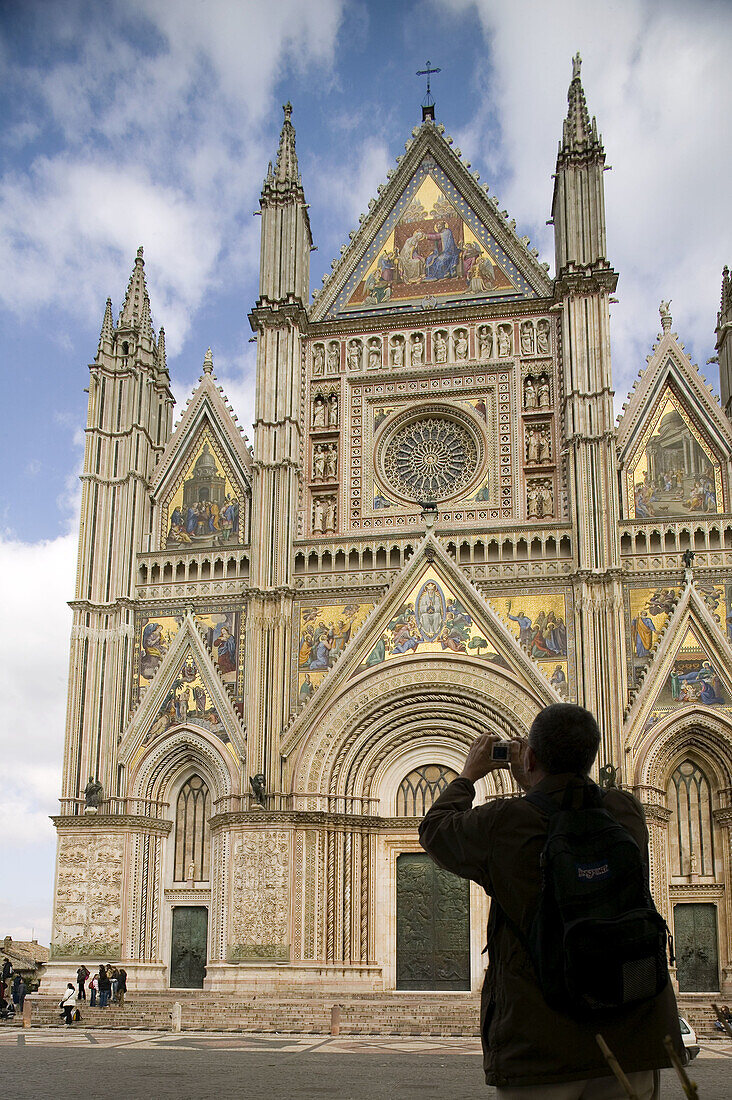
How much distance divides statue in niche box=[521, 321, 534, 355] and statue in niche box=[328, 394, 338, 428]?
513 centimetres

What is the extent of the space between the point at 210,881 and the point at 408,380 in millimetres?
13773

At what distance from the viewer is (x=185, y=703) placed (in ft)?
96.0

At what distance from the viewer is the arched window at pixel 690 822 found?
2684 centimetres

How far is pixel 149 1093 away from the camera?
11.9 metres

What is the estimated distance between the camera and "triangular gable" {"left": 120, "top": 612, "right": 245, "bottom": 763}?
28.8 m

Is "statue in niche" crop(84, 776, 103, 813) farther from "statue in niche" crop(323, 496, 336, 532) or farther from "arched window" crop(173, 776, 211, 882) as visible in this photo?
"statue in niche" crop(323, 496, 336, 532)

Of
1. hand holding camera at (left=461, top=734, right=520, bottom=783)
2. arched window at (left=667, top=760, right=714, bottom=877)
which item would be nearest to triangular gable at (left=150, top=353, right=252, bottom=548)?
arched window at (left=667, top=760, right=714, bottom=877)

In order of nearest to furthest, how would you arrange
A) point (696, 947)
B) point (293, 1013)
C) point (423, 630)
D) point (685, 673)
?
point (293, 1013), point (696, 947), point (685, 673), point (423, 630)

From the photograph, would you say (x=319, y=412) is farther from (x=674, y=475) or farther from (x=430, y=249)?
(x=674, y=475)

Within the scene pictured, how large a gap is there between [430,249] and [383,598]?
1053cm

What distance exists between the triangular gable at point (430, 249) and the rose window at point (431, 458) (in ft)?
11.7

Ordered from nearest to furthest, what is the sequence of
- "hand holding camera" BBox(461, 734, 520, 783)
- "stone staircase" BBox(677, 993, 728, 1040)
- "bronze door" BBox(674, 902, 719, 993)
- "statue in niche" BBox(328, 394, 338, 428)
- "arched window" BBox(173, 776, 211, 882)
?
"hand holding camera" BBox(461, 734, 520, 783) → "stone staircase" BBox(677, 993, 728, 1040) → "bronze door" BBox(674, 902, 719, 993) → "arched window" BBox(173, 776, 211, 882) → "statue in niche" BBox(328, 394, 338, 428)

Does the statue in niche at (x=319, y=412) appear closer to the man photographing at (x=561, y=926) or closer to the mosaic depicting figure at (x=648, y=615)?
the mosaic depicting figure at (x=648, y=615)

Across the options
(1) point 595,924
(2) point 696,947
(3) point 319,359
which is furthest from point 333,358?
(1) point 595,924
